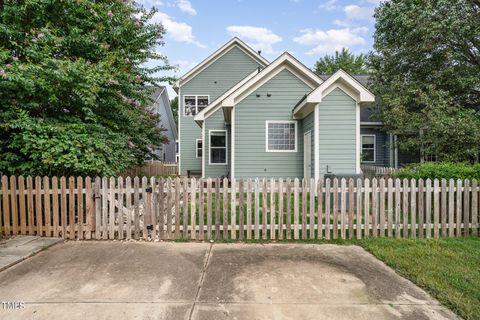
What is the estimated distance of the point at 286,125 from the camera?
35.3 feet

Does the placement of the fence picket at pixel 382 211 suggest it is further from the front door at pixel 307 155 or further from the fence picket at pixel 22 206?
the fence picket at pixel 22 206

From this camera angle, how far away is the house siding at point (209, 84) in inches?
679

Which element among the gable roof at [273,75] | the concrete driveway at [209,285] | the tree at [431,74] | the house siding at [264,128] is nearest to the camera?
the concrete driveway at [209,285]

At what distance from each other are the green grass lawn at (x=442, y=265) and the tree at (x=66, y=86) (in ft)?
18.2

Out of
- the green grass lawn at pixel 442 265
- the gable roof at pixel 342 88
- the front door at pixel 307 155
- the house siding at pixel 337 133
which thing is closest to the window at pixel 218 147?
the front door at pixel 307 155

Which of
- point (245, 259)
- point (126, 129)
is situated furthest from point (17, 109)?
point (245, 259)

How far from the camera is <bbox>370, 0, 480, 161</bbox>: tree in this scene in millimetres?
13219

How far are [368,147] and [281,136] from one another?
952 centimetres


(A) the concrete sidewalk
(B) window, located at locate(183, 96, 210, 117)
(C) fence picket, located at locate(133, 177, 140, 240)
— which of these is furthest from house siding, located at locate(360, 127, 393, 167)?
(A) the concrete sidewalk

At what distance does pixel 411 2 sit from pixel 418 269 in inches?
644


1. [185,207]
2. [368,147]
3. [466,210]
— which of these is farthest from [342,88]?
[368,147]

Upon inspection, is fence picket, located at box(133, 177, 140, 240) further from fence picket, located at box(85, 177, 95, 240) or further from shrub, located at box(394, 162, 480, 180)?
shrub, located at box(394, 162, 480, 180)

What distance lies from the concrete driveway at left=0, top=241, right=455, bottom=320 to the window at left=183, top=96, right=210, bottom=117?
1429 cm

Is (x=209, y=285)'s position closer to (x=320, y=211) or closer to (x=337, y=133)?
(x=320, y=211)
